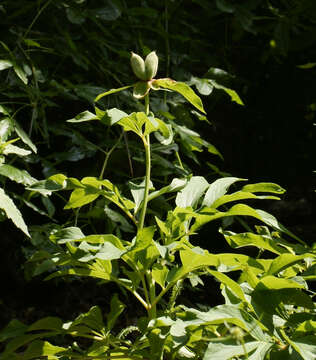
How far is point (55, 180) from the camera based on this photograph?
2.62ft

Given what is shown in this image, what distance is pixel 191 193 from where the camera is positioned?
2.72 feet

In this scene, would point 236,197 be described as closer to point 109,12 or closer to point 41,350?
point 41,350

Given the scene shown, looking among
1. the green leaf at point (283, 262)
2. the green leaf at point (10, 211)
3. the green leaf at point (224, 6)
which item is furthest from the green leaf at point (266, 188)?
the green leaf at point (224, 6)

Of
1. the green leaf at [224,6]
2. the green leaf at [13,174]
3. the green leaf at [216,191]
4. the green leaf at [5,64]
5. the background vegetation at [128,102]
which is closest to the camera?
the green leaf at [216,191]

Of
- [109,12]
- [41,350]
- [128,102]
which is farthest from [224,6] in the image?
[41,350]

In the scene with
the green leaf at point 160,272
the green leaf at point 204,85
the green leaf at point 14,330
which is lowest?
the green leaf at point 14,330

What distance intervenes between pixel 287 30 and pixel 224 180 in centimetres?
109

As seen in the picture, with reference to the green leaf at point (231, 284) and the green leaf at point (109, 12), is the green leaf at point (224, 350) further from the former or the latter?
the green leaf at point (109, 12)

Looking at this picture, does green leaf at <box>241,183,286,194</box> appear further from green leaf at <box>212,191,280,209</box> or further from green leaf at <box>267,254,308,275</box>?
green leaf at <box>267,254,308,275</box>

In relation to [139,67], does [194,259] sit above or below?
below

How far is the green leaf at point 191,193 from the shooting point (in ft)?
2.68

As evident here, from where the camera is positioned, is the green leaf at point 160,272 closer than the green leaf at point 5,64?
Yes

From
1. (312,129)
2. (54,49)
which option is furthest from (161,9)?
(312,129)

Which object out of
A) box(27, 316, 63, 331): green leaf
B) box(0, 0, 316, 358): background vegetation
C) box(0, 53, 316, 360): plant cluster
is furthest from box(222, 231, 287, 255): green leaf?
box(0, 0, 316, 358): background vegetation
